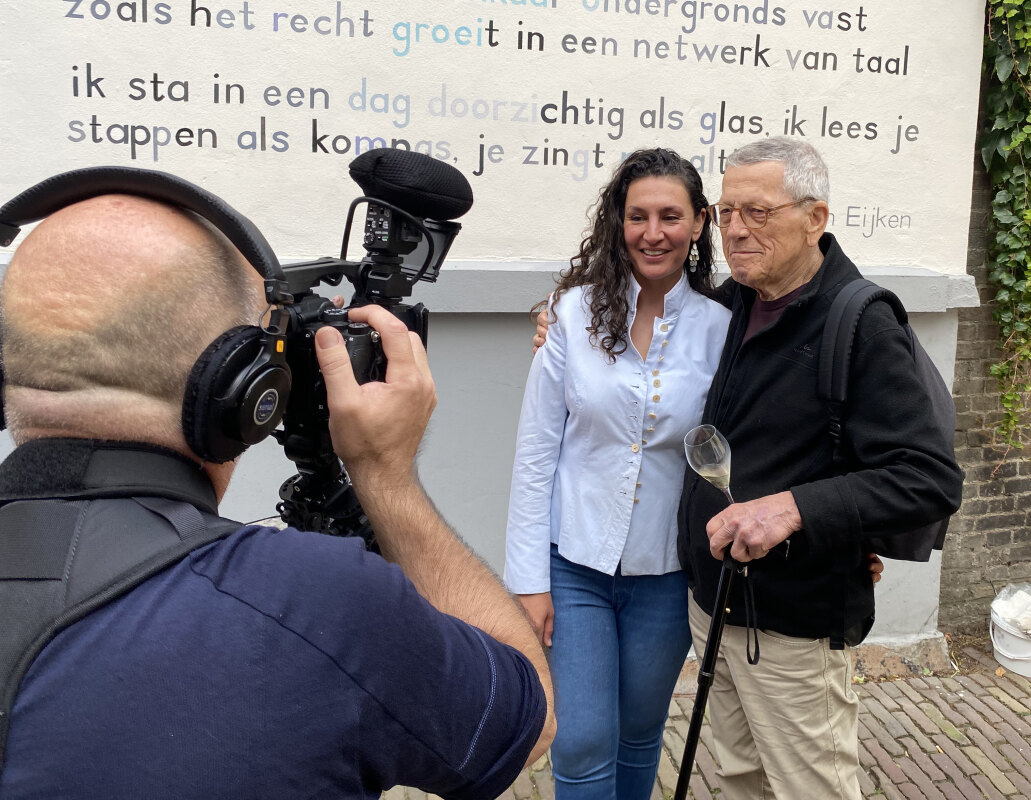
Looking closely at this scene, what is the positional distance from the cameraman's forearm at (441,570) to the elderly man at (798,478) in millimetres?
986

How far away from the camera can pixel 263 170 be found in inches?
128

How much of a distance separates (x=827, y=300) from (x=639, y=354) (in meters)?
0.53

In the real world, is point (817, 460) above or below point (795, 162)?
below

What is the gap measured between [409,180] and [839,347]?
114cm

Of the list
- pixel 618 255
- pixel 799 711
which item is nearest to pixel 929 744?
pixel 799 711

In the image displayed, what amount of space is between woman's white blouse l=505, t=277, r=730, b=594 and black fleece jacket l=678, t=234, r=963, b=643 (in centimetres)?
9

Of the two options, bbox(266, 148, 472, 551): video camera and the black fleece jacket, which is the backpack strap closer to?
the black fleece jacket

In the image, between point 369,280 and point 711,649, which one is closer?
point 369,280

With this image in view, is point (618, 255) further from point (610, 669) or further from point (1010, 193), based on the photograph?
point (1010, 193)

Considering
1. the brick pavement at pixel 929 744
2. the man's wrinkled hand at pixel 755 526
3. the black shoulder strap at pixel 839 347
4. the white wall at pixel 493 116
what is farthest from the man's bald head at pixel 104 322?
the brick pavement at pixel 929 744

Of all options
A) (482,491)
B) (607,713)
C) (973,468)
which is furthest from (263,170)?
(973,468)

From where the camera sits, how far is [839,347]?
2.01m

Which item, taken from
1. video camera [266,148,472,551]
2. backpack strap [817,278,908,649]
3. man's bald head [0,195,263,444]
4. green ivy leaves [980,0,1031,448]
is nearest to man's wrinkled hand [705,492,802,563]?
backpack strap [817,278,908,649]

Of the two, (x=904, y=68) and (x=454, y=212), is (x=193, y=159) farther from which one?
(x=904, y=68)
